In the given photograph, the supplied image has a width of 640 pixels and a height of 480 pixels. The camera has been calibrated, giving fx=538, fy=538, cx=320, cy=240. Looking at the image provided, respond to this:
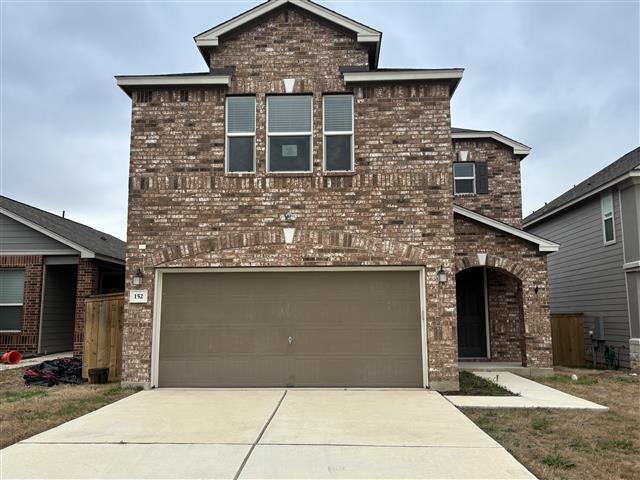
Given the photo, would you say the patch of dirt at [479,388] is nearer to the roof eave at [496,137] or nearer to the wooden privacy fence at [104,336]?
the wooden privacy fence at [104,336]

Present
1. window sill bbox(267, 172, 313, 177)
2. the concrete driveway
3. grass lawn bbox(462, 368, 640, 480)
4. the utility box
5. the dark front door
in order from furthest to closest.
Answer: the utility box, the dark front door, window sill bbox(267, 172, 313, 177), grass lawn bbox(462, 368, 640, 480), the concrete driveway

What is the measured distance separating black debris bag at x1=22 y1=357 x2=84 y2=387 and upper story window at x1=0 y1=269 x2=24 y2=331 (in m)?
4.40

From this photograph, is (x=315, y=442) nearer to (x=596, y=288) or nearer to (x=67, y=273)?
(x=596, y=288)

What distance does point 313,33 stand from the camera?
11.0m

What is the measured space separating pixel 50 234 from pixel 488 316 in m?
12.5

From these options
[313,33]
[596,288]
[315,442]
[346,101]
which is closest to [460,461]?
[315,442]

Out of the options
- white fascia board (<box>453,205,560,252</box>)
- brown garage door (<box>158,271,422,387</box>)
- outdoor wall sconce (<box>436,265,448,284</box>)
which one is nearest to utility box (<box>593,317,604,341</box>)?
white fascia board (<box>453,205,560,252</box>)

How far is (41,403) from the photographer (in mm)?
8961

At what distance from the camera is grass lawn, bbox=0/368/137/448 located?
723 cm

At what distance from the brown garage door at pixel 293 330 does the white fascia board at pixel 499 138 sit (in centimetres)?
681

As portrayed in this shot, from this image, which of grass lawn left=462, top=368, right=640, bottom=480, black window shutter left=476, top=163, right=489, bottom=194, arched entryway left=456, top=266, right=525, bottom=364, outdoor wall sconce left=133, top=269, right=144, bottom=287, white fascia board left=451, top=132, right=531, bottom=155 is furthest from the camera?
black window shutter left=476, top=163, right=489, bottom=194

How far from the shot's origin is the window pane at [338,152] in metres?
10.7

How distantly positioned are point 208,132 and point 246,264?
2773 millimetres

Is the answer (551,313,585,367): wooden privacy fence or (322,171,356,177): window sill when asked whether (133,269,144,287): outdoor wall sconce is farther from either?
(551,313,585,367): wooden privacy fence
